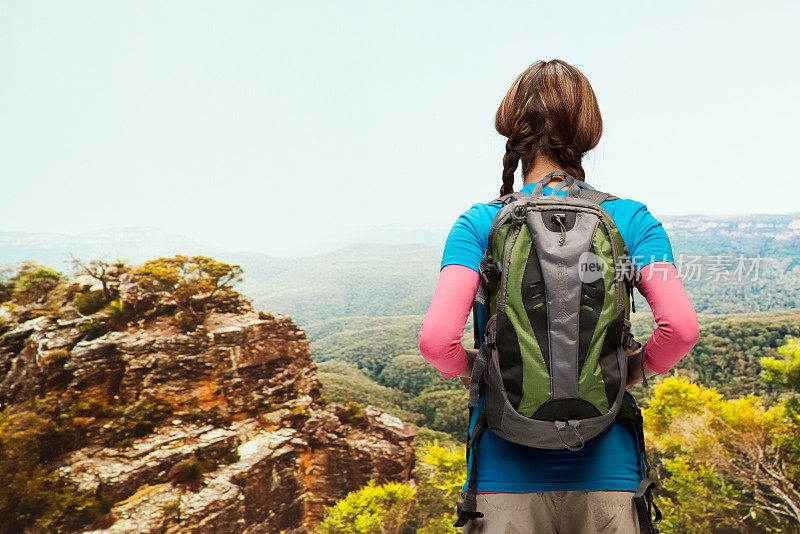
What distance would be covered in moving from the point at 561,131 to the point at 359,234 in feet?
15.9

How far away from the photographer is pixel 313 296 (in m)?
5.14

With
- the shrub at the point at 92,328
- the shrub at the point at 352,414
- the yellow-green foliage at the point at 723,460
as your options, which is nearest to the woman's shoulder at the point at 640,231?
the shrub at the point at 352,414

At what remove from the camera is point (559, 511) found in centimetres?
79

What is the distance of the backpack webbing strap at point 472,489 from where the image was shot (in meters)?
0.80

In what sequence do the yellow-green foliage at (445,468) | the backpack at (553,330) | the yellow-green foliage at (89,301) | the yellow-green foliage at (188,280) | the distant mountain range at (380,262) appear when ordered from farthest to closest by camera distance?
the distant mountain range at (380,262) → the yellow-green foliage at (445,468) → the yellow-green foliage at (188,280) → the yellow-green foliage at (89,301) → the backpack at (553,330)

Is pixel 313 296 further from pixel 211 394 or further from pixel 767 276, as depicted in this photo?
pixel 767 276

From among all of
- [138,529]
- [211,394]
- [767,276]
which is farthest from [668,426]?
[138,529]

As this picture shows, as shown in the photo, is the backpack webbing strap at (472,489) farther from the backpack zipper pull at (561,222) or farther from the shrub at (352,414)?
the shrub at (352,414)

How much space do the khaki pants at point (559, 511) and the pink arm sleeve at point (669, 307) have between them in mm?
251

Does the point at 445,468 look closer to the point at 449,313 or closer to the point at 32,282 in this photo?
the point at 32,282

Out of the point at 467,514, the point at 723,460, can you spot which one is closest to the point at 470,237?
the point at 467,514

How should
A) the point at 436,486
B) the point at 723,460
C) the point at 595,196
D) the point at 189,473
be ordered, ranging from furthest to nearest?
the point at 723,460
the point at 436,486
the point at 189,473
the point at 595,196

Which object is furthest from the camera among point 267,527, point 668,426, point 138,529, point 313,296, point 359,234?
point 359,234

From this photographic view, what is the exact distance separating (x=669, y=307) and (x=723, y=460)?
430 cm
